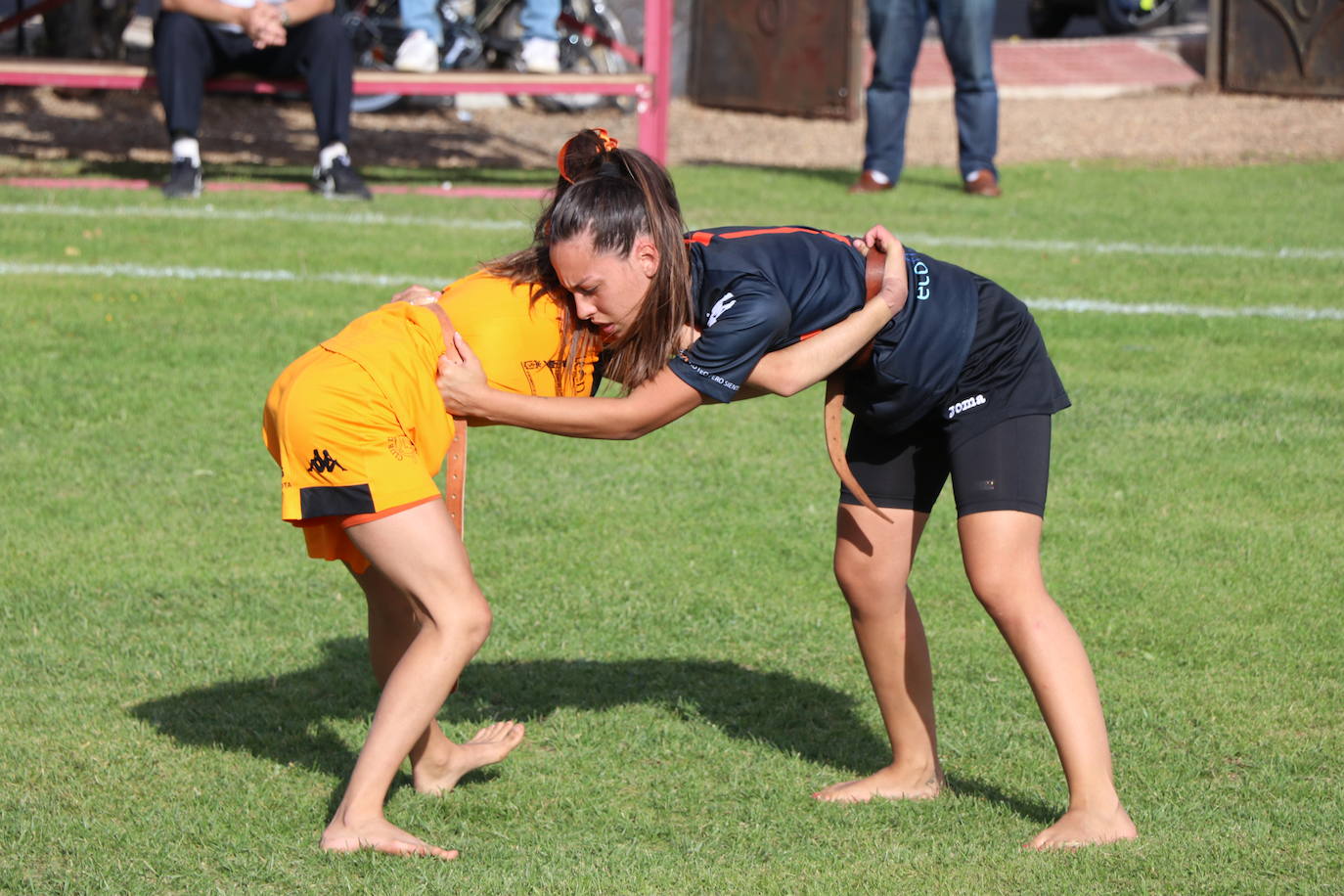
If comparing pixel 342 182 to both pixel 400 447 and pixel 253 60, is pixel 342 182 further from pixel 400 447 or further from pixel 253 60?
pixel 400 447

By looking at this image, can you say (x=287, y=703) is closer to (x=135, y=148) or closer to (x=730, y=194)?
(x=730, y=194)

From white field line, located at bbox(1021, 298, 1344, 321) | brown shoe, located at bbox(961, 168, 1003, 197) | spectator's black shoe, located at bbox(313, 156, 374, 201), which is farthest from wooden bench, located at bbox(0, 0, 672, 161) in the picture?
white field line, located at bbox(1021, 298, 1344, 321)

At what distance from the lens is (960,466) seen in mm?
3402

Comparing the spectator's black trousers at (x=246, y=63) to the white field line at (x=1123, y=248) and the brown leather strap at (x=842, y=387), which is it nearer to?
the white field line at (x=1123, y=248)

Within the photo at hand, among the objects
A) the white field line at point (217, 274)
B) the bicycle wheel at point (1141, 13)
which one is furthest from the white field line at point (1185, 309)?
the bicycle wheel at point (1141, 13)

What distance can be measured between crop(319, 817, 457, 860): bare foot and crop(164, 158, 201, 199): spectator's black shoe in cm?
801

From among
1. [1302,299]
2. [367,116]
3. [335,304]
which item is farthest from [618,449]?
[367,116]

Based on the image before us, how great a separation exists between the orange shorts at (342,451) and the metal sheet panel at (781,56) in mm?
11042

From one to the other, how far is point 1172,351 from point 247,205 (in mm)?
5852

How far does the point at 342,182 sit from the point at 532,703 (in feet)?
23.8

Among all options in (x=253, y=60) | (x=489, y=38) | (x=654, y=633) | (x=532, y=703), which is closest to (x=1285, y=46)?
(x=489, y=38)

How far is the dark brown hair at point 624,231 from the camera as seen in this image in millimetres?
3092

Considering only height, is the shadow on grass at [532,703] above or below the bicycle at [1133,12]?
below

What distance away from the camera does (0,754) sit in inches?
146
